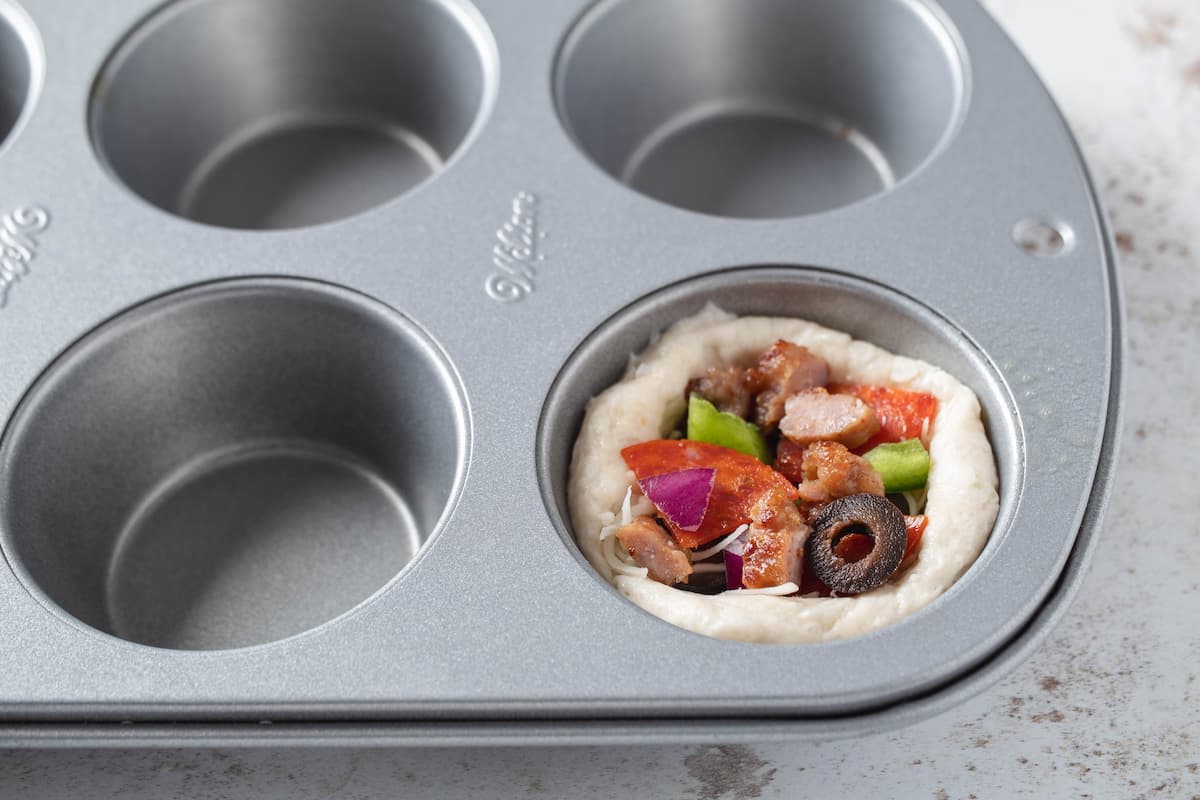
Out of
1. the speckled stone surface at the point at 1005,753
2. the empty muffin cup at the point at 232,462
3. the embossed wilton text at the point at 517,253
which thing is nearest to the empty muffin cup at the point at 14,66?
the empty muffin cup at the point at 232,462

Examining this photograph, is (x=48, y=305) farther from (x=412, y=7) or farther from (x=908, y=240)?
(x=908, y=240)

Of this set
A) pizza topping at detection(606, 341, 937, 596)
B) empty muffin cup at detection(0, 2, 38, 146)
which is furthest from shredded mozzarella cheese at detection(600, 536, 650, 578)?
empty muffin cup at detection(0, 2, 38, 146)

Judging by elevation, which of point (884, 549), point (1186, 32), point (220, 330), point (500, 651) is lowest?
point (500, 651)

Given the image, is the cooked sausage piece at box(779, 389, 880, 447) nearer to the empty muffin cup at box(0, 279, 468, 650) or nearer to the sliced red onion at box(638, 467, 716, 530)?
the sliced red onion at box(638, 467, 716, 530)

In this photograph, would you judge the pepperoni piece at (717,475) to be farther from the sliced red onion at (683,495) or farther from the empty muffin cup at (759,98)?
the empty muffin cup at (759,98)

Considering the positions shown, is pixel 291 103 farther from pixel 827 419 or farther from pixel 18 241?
pixel 827 419

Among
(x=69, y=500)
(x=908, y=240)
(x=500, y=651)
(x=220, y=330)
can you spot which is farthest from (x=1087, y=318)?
(x=69, y=500)

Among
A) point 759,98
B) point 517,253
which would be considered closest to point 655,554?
point 517,253
